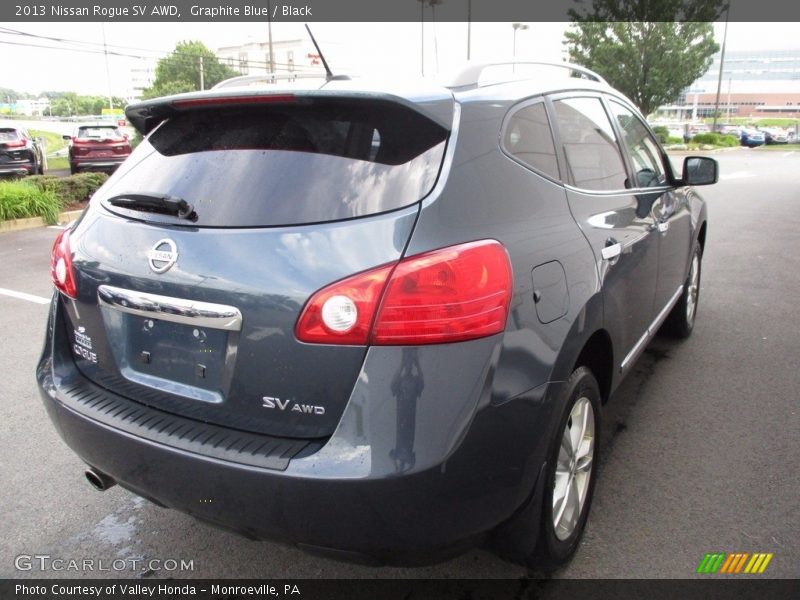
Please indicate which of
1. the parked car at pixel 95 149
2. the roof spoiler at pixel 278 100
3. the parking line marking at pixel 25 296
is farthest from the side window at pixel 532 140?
the parked car at pixel 95 149

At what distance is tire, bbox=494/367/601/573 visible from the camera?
218 cm

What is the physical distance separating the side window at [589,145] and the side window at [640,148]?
0.76 ft

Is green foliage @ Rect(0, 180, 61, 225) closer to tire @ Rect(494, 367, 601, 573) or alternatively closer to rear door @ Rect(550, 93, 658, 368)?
rear door @ Rect(550, 93, 658, 368)

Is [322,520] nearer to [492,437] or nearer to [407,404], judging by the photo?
[407,404]

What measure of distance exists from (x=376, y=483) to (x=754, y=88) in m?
146

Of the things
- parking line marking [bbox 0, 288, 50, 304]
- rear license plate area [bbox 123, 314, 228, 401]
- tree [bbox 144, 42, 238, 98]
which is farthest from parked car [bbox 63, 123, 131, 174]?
tree [bbox 144, 42, 238, 98]

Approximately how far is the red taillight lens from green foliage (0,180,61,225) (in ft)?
31.3

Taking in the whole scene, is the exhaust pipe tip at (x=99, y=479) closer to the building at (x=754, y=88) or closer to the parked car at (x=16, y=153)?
the parked car at (x=16, y=153)

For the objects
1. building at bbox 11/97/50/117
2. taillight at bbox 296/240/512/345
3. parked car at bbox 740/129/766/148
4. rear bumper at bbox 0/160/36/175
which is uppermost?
taillight at bbox 296/240/512/345

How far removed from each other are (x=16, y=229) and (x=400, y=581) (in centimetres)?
1050

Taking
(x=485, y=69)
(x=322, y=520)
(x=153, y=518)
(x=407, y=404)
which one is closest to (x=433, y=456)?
(x=407, y=404)

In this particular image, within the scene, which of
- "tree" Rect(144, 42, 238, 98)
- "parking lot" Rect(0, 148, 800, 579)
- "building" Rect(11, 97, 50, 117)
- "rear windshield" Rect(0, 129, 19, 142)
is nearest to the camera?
"parking lot" Rect(0, 148, 800, 579)

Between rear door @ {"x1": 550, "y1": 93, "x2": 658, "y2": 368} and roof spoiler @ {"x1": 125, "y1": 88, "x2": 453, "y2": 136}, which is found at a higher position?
roof spoiler @ {"x1": 125, "y1": 88, "x2": 453, "y2": 136}

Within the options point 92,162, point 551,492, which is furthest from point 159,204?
point 92,162
